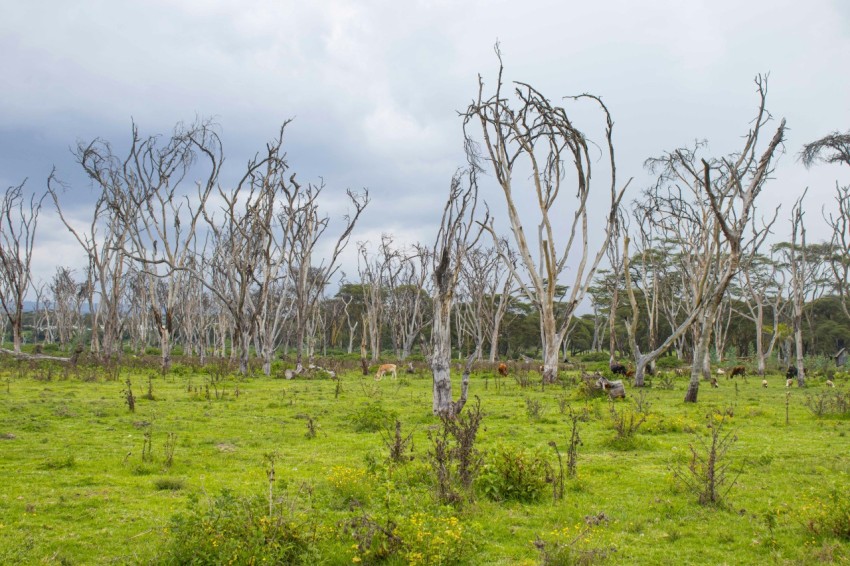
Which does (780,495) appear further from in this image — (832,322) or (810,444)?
(832,322)

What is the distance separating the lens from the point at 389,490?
6.56 meters

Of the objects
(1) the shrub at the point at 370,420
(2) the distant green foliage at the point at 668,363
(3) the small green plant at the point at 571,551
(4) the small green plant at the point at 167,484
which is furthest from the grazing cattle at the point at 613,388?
(2) the distant green foliage at the point at 668,363

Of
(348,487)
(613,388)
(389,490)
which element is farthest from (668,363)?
(389,490)

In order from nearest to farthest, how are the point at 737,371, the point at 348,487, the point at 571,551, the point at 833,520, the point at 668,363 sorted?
the point at 571,551, the point at 833,520, the point at 348,487, the point at 737,371, the point at 668,363

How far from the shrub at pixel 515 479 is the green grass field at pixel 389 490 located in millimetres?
27

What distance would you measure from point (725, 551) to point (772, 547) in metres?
0.43

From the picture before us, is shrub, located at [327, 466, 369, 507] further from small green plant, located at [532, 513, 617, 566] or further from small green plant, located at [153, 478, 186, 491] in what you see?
small green plant, located at [532, 513, 617, 566]

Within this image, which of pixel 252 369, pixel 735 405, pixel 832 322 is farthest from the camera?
pixel 832 322

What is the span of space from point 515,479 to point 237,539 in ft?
12.3

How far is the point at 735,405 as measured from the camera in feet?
55.0

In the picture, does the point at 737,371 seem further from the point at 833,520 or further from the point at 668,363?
the point at 833,520

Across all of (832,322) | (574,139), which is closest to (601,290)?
(832,322)

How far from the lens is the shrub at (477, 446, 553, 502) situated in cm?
769

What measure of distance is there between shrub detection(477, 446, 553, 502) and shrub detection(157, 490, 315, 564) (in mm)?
2783
